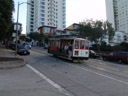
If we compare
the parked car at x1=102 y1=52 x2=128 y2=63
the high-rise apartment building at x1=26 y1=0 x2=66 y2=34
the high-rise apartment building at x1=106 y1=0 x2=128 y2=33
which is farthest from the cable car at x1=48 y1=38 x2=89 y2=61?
the high-rise apartment building at x1=106 y1=0 x2=128 y2=33

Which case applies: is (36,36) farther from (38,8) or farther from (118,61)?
(118,61)

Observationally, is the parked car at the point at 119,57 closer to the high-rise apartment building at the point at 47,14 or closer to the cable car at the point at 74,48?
the cable car at the point at 74,48

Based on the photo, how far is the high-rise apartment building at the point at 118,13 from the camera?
10288 cm

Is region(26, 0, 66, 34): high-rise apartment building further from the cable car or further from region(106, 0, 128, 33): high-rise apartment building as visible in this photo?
the cable car

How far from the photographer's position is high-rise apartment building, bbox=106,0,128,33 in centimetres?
10288

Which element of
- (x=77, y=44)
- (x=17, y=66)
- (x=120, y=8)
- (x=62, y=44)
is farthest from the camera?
(x=120, y=8)

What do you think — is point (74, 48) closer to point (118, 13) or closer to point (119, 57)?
point (119, 57)

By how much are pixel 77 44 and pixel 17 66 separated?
7.28 meters

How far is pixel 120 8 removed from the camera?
108562 mm

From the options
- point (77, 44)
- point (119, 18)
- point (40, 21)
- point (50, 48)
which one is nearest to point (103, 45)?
point (50, 48)

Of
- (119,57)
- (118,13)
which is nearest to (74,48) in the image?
(119,57)

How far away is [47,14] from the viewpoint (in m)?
99.0

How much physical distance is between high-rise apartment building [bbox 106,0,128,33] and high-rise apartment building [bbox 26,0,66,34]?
4070 centimetres

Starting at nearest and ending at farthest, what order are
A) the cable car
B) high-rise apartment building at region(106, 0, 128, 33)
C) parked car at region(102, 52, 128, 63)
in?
the cable car → parked car at region(102, 52, 128, 63) → high-rise apartment building at region(106, 0, 128, 33)
